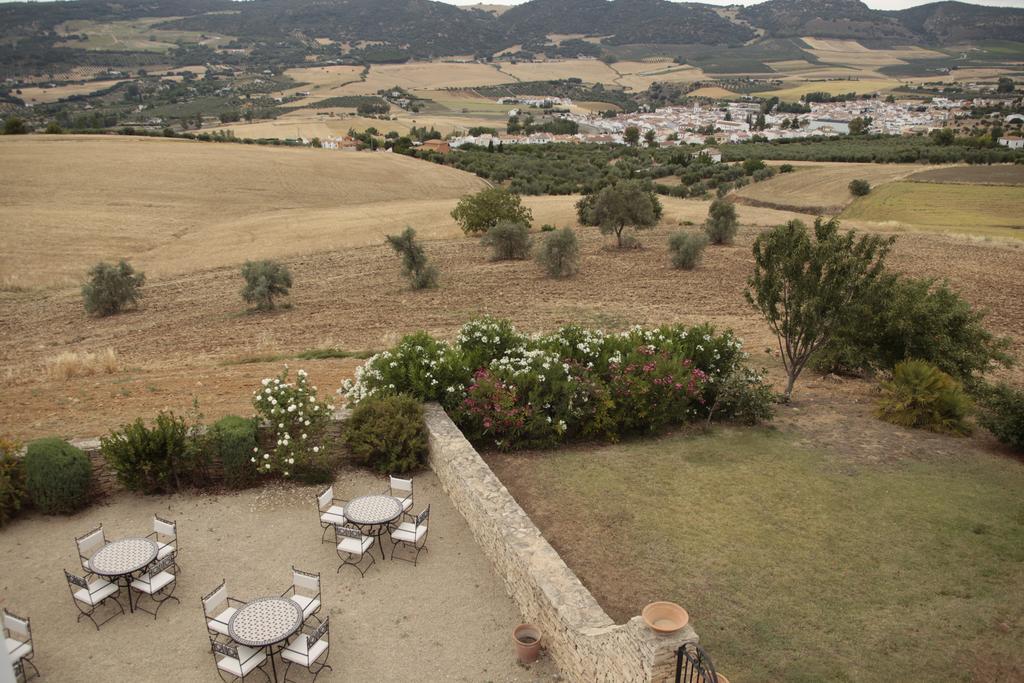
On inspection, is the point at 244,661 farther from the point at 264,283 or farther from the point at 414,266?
the point at 414,266

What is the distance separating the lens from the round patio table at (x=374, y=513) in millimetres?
8773

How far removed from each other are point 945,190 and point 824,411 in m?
47.8

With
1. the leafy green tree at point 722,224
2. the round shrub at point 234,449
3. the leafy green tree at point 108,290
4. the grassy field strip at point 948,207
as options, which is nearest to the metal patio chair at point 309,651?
A: the round shrub at point 234,449

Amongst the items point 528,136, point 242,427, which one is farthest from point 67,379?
point 528,136

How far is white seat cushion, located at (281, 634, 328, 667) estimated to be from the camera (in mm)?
6652

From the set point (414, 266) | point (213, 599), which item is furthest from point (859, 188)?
point (213, 599)

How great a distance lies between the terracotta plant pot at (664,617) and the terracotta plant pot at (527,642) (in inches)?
70.7

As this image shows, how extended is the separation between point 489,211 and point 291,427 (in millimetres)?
28971

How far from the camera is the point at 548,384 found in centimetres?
1212

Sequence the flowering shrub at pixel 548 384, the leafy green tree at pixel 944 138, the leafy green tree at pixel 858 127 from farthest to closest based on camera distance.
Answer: the leafy green tree at pixel 858 127, the leafy green tree at pixel 944 138, the flowering shrub at pixel 548 384

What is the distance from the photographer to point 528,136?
105875mm

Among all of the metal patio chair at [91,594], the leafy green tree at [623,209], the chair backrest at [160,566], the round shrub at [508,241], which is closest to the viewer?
the metal patio chair at [91,594]

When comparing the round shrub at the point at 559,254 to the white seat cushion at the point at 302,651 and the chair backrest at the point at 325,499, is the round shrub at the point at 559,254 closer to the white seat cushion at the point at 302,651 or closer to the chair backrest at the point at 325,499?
the chair backrest at the point at 325,499

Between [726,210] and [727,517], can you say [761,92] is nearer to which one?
[726,210]
